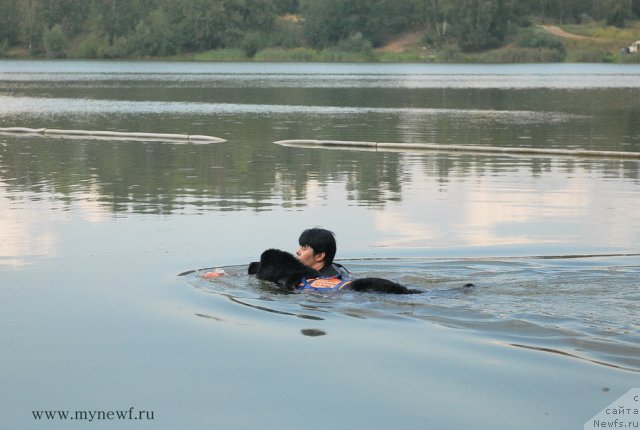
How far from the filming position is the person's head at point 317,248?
445 inches

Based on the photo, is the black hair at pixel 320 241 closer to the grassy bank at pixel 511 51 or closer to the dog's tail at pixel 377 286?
the dog's tail at pixel 377 286

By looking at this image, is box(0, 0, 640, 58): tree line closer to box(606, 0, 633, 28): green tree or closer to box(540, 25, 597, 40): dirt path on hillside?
box(606, 0, 633, 28): green tree

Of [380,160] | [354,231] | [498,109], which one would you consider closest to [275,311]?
[354,231]

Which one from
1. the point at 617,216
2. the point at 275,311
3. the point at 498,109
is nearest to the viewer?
the point at 275,311

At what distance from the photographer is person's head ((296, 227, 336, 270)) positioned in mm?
11305

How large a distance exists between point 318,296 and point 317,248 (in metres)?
0.45

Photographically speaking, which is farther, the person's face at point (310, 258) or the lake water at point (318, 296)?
the person's face at point (310, 258)

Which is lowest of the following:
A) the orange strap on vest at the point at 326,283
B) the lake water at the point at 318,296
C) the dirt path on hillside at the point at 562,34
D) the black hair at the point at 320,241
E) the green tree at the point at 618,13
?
the dirt path on hillside at the point at 562,34

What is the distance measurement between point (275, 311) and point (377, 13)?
178818 mm

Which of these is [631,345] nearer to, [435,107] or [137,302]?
[137,302]

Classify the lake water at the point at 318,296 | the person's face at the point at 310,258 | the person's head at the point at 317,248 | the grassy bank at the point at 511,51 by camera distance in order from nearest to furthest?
the lake water at the point at 318,296 → the person's head at the point at 317,248 → the person's face at the point at 310,258 → the grassy bank at the point at 511,51

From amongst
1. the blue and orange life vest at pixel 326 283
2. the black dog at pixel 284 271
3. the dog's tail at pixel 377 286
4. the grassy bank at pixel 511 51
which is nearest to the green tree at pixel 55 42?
the grassy bank at pixel 511 51

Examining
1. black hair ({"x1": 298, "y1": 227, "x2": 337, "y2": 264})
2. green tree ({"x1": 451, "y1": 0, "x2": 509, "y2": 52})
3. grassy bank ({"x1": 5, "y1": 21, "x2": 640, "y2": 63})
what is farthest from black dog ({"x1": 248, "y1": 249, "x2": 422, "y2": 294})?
green tree ({"x1": 451, "y1": 0, "x2": 509, "y2": 52})

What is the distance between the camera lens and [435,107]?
164 ft
